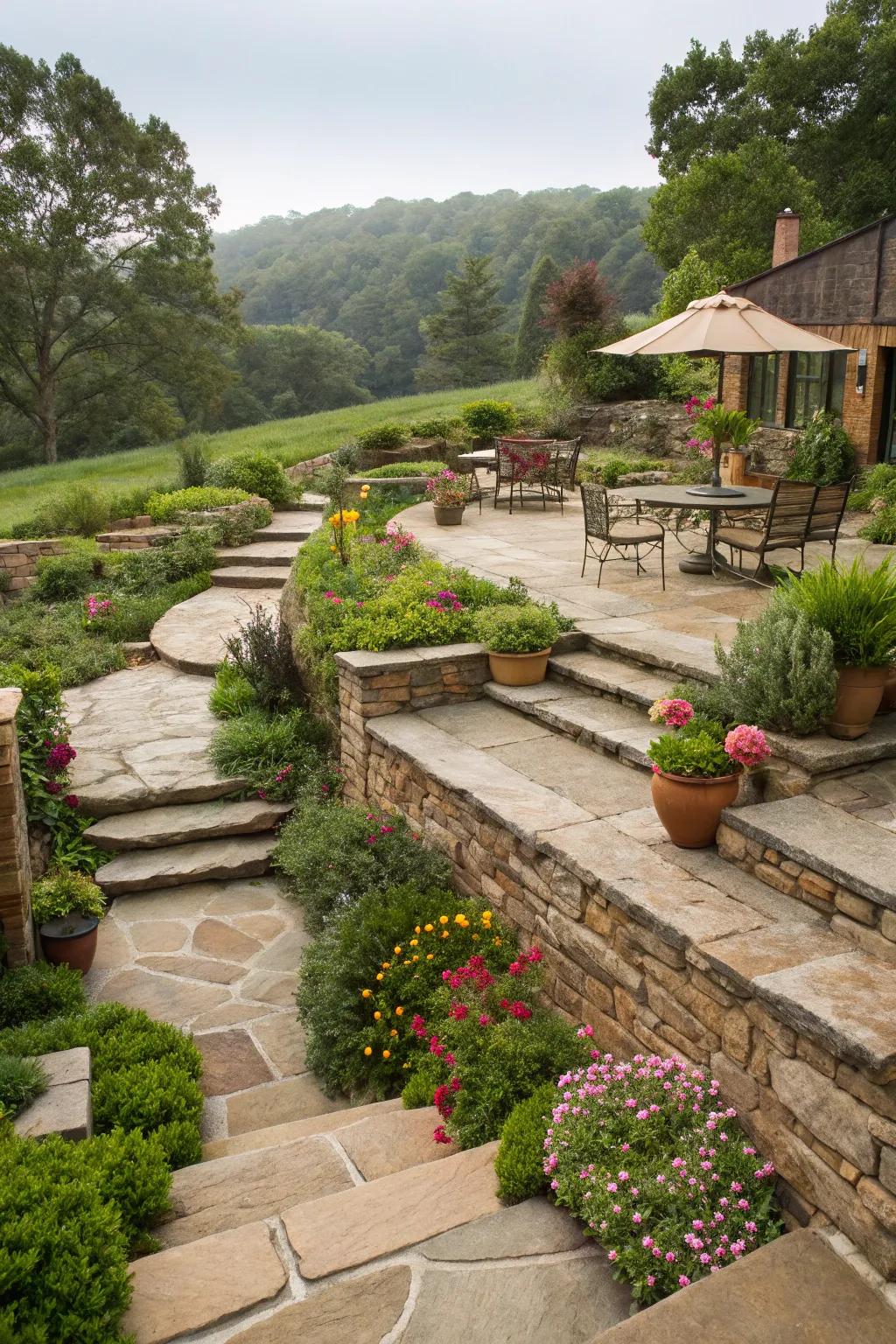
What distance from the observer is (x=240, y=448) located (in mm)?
19078

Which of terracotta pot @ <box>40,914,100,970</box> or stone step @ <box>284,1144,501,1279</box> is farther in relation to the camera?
terracotta pot @ <box>40,914,100,970</box>

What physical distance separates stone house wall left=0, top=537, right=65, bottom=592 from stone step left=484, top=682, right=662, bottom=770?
806 centimetres

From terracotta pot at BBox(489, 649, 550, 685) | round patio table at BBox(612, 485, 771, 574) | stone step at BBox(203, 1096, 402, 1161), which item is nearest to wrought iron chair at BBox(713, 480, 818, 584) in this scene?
round patio table at BBox(612, 485, 771, 574)

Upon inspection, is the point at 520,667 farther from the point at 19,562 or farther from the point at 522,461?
the point at 19,562

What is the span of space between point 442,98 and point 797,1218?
49.2 feet

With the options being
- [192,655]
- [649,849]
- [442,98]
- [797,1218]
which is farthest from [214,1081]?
[442,98]

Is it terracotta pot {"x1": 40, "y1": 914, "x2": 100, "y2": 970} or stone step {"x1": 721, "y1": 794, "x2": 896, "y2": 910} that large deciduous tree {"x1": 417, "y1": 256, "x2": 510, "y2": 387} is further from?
stone step {"x1": 721, "y1": 794, "x2": 896, "y2": 910}

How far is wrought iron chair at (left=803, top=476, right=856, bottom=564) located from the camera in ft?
21.9

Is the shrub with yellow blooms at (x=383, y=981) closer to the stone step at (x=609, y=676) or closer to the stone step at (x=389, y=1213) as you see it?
the stone step at (x=389, y=1213)

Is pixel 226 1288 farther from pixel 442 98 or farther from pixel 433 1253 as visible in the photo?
pixel 442 98

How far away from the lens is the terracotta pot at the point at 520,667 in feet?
18.6

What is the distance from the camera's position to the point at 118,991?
→ 4.80 metres

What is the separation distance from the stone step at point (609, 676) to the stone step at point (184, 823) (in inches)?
80.8

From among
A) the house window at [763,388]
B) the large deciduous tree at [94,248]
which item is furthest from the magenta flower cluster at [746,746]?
the large deciduous tree at [94,248]
